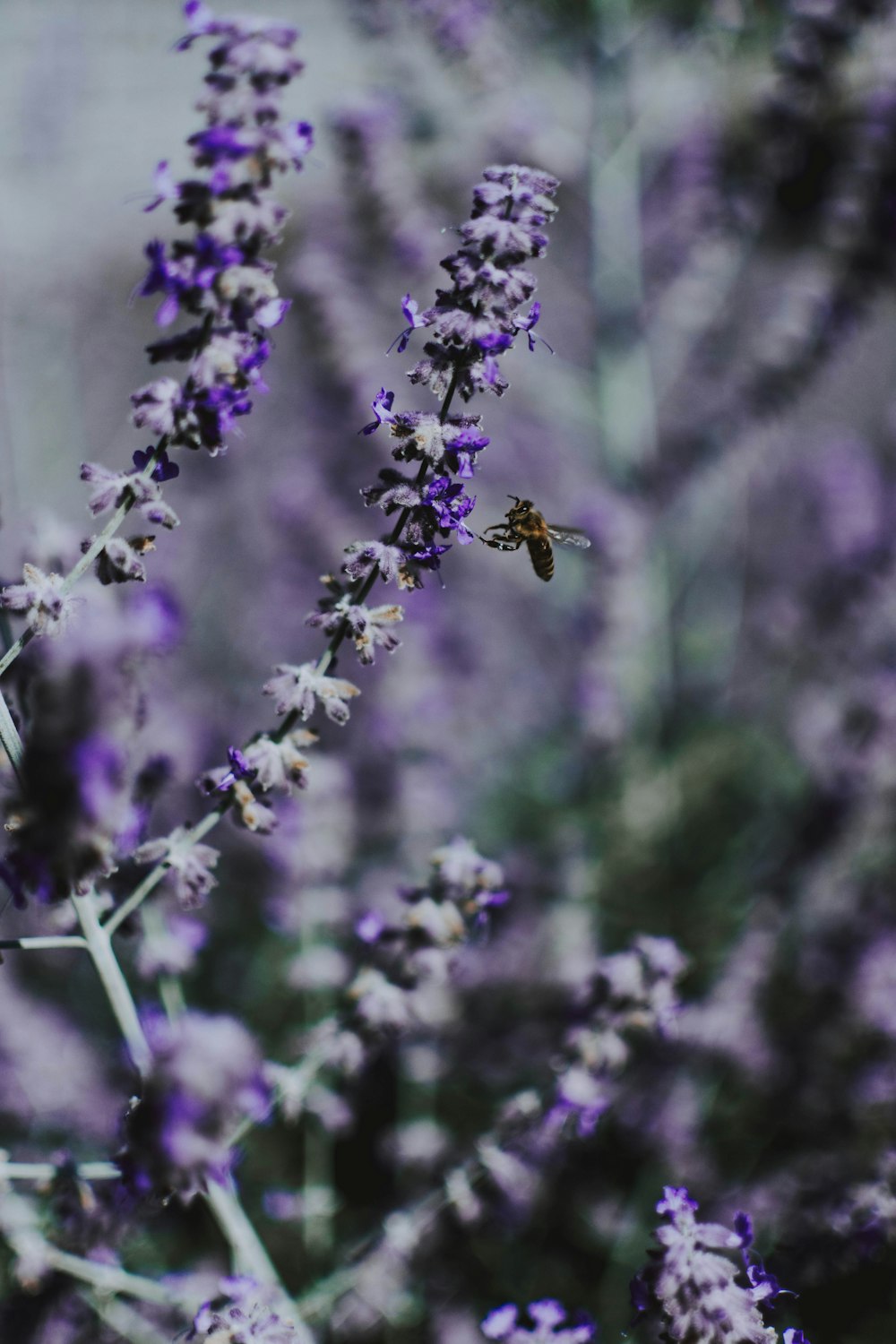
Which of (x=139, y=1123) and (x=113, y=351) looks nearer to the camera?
(x=139, y=1123)

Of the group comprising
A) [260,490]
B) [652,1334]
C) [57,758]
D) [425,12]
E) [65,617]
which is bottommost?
[652,1334]

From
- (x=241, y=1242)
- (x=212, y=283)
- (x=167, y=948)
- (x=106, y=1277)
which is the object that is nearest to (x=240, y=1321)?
(x=241, y=1242)

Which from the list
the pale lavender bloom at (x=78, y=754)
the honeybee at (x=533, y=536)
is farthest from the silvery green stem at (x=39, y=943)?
the honeybee at (x=533, y=536)

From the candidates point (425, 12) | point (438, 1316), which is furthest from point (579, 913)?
point (425, 12)

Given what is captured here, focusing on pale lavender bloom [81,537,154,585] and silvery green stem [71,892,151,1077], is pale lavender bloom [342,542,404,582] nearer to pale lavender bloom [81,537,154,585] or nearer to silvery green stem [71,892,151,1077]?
pale lavender bloom [81,537,154,585]

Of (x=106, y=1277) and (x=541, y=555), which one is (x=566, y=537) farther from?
(x=106, y=1277)

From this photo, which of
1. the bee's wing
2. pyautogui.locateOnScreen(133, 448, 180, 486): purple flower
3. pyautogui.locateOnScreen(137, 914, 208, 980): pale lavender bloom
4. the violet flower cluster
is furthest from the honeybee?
pyautogui.locateOnScreen(137, 914, 208, 980): pale lavender bloom

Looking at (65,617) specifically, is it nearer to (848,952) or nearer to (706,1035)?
(706,1035)
